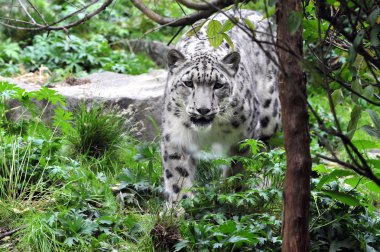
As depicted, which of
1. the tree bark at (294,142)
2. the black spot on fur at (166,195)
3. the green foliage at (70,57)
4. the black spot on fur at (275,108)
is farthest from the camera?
the green foliage at (70,57)

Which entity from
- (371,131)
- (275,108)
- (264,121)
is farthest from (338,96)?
(275,108)

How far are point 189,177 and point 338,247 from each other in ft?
7.53

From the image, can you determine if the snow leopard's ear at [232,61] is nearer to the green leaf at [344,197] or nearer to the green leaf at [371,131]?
the green leaf at [344,197]

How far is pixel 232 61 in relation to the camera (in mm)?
6207

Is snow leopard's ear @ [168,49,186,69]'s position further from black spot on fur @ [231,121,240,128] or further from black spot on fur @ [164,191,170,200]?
black spot on fur @ [164,191,170,200]

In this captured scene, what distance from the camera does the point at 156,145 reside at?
7211 mm

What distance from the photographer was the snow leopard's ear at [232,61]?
6160 mm

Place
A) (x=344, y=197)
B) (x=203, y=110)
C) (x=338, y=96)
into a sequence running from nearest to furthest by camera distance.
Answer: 1. (x=338, y=96)
2. (x=344, y=197)
3. (x=203, y=110)

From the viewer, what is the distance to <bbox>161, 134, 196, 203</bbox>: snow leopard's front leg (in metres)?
6.09

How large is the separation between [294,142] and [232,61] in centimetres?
309

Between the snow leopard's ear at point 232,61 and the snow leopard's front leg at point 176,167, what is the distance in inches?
33.6

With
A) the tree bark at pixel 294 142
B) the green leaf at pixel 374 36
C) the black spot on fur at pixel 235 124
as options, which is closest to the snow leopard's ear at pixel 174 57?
the black spot on fur at pixel 235 124

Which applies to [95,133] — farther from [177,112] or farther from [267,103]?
[267,103]

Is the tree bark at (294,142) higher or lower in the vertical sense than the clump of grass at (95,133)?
higher
